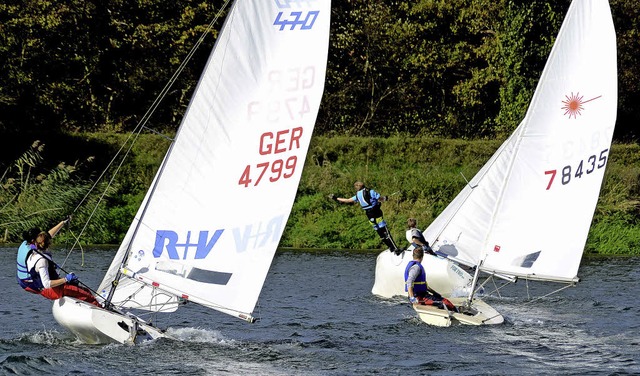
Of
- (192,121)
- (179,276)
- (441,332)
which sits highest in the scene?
(192,121)

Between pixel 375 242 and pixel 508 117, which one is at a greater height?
pixel 508 117

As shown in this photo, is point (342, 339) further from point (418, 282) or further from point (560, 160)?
point (560, 160)

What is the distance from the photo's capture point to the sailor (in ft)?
59.2

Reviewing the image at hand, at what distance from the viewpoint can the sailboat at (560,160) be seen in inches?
894

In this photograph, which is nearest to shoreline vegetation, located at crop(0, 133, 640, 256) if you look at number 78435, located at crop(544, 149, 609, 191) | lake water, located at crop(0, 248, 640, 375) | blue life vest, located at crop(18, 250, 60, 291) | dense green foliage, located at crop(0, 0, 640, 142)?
dense green foliage, located at crop(0, 0, 640, 142)

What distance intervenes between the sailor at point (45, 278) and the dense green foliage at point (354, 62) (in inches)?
746

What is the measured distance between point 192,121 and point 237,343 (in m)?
4.13

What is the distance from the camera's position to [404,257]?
26.1 m

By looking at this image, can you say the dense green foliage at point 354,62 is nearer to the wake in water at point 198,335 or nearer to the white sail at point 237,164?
the wake in water at point 198,335

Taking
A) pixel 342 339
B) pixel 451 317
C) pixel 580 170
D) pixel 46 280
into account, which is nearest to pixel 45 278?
pixel 46 280

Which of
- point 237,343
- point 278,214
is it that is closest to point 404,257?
point 237,343

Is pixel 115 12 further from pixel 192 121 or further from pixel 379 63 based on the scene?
pixel 192 121

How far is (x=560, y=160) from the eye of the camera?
75.1 feet

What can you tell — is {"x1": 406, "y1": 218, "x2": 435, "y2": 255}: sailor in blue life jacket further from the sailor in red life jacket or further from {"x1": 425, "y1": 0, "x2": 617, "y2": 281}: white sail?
the sailor in red life jacket
